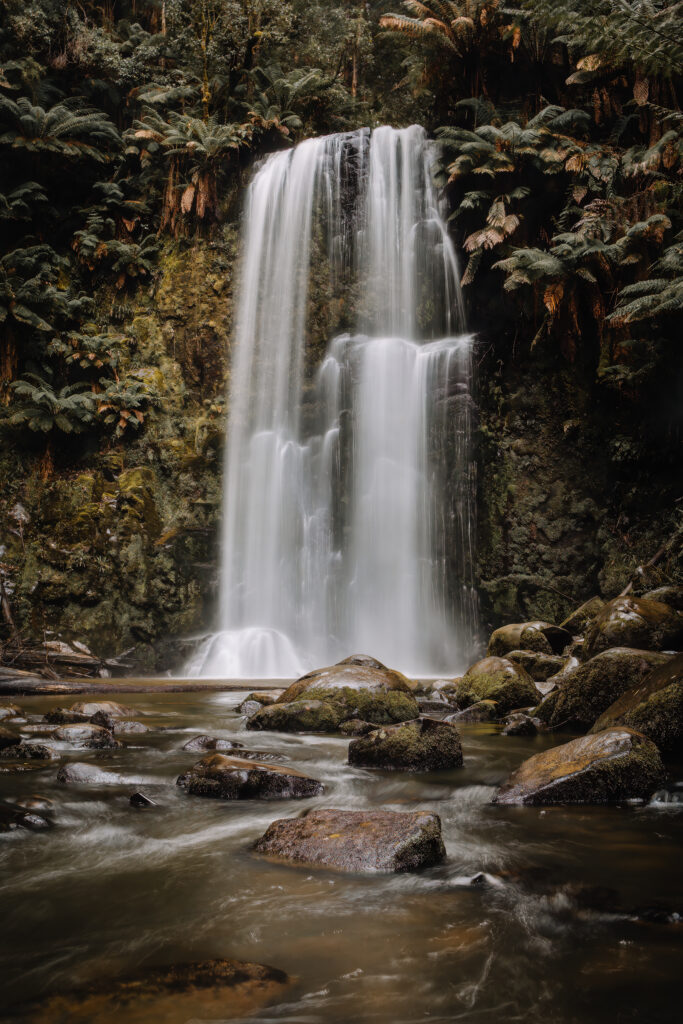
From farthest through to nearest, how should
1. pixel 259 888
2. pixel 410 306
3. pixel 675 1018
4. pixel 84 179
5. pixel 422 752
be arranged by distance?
pixel 84 179 → pixel 410 306 → pixel 422 752 → pixel 259 888 → pixel 675 1018

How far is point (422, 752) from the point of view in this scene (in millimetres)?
5004

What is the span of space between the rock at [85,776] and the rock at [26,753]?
0.58 m

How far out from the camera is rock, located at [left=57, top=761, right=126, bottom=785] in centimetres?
445

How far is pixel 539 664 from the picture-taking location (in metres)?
8.38

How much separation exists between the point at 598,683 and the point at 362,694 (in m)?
2.25

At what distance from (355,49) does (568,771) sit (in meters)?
24.2

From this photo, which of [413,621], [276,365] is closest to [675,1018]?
[413,621]

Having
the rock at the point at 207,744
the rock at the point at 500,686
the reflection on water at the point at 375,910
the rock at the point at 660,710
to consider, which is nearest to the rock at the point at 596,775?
the reflection on water at the point at 375,910

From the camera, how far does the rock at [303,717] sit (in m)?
6.40

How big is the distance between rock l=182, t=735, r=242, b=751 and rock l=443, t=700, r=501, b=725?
2.41 metres

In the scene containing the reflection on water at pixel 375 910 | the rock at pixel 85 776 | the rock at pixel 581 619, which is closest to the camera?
the reflection on water at pixel 375 910

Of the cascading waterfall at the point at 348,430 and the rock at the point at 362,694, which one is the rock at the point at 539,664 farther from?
the cascading waterfall at the point at 348,430

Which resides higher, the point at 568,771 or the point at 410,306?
the point at 410,306

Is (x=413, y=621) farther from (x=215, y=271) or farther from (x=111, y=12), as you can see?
(x=111, y=12)
